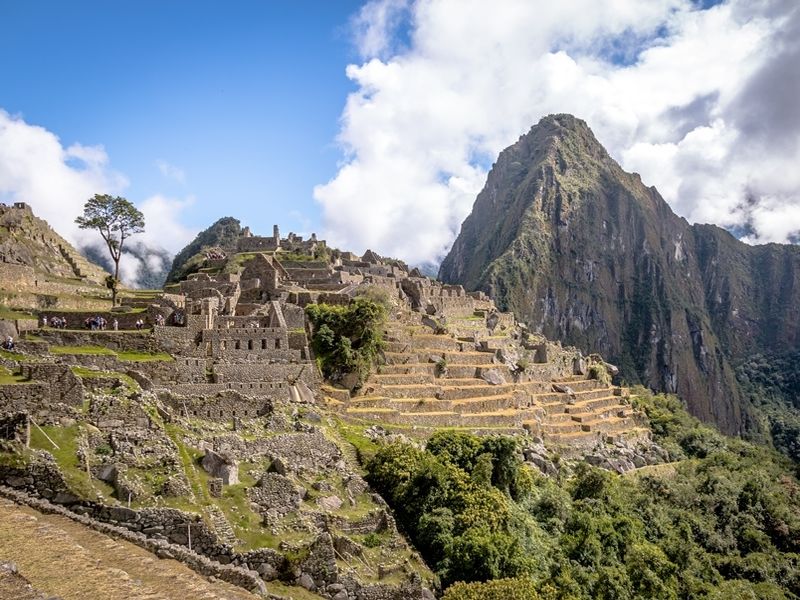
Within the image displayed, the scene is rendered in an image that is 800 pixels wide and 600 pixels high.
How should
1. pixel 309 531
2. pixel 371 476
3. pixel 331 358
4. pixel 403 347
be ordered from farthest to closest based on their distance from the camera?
pixel 403 347 → pixel 331 358 → pixel 371 476 → pixel 309 531

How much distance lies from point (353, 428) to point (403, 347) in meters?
11.1

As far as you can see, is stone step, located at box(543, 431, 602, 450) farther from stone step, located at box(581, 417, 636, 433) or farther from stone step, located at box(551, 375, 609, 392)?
stone step, located at box(551, 375, 609, 392)

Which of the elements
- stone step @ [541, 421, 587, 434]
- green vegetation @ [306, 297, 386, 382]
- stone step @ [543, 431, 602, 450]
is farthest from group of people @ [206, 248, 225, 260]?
stone step @ [543, 431, 602, 450]

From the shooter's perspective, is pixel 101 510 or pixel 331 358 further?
pixel 331 358

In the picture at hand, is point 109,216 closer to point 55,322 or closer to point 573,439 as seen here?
point 55,322

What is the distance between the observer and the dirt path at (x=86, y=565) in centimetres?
1095

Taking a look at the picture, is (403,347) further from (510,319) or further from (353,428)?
(510,319)

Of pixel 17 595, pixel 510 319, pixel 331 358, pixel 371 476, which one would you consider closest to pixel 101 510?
pixel 17 595

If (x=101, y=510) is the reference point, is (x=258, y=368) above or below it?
above

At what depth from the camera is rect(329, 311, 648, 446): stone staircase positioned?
3406 centimetres

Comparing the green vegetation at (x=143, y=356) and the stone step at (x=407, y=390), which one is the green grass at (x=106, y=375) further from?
the stone step at (x=407, y=390)

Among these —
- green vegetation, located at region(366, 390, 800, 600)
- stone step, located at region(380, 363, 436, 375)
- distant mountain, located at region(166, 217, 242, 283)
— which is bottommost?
green vegetation, located at region(366, 390, 800, 600)

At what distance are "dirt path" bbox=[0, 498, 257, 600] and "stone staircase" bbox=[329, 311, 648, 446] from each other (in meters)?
17.0

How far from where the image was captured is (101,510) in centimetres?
1490
